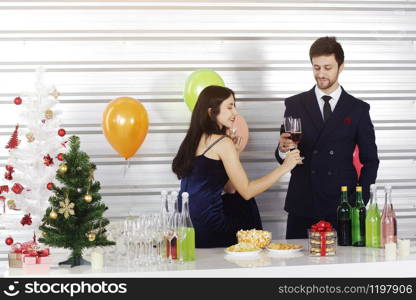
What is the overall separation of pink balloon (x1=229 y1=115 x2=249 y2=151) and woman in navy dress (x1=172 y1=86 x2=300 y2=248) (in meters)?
0.92

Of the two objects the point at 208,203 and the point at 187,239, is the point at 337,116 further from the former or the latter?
the point at 187,239

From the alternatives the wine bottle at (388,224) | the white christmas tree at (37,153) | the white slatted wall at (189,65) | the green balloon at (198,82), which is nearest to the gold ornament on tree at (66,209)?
the wine bottle at (388,224)

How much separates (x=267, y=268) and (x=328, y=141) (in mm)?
1463

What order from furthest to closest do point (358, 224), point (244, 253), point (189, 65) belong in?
point (189, 65), point (358, 224), point (244, 253)

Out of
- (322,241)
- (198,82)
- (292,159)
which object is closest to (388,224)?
(322,241)

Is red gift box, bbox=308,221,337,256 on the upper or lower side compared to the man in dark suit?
lower

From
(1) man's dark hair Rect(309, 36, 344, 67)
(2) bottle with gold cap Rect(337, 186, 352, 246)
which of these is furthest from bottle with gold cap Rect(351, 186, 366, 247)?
(1) man's dark hair Rect(309, 36, 344, 67)

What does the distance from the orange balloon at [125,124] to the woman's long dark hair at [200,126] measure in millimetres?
894

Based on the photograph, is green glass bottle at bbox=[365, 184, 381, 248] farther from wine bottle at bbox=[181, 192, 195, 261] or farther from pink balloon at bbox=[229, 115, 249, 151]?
pink balloon at bbox=[229, 115, 249, 151]

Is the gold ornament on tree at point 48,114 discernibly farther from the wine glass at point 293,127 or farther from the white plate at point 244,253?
the white plate at point 244,253

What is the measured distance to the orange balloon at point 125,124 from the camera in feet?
14.9

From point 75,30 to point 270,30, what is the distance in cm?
142

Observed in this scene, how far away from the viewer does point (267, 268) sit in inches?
111

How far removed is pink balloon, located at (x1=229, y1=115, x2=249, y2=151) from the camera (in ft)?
15.6
